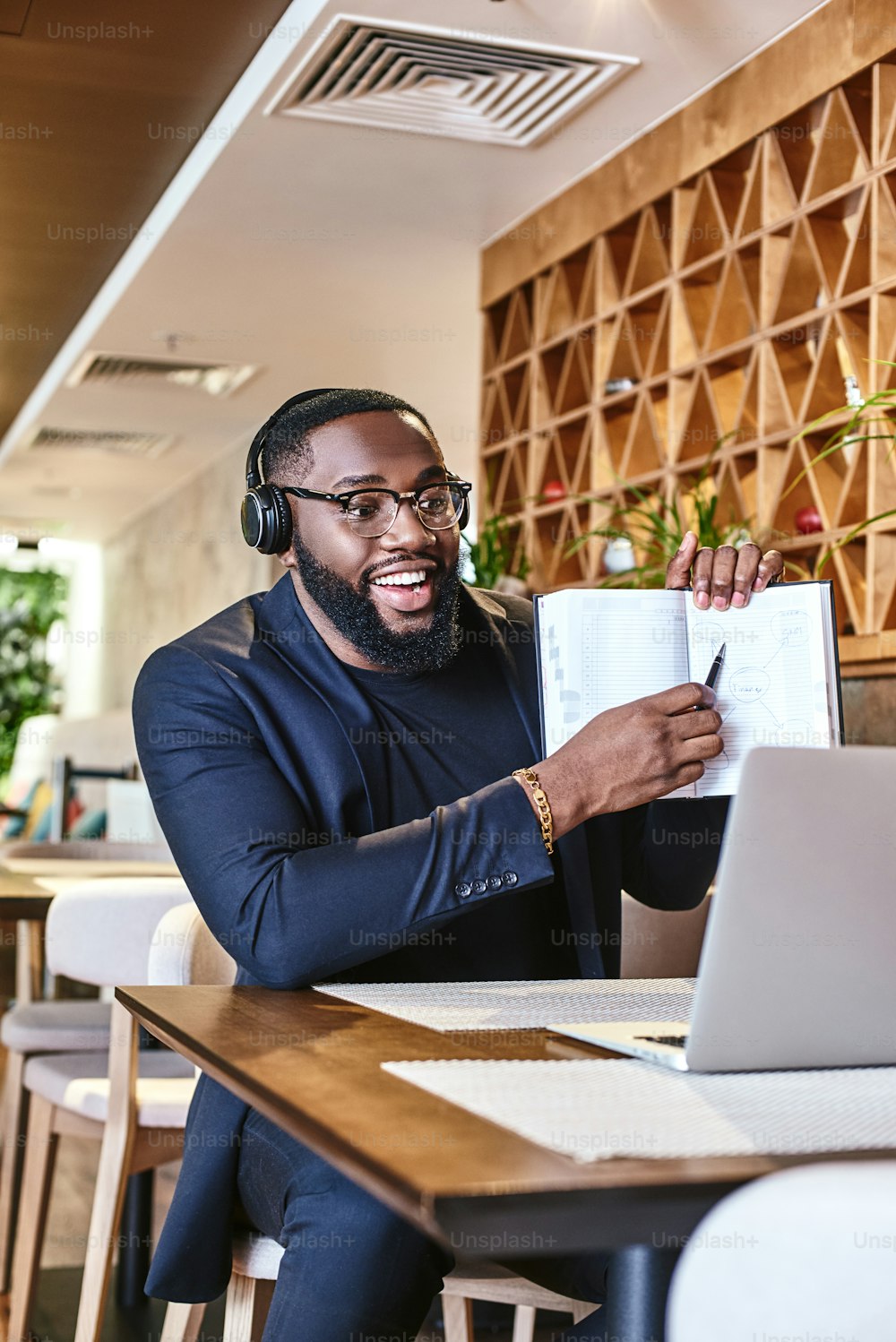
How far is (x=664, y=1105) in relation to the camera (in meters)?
0.90

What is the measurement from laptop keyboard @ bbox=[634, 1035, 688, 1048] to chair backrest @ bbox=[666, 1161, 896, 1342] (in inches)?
15.4

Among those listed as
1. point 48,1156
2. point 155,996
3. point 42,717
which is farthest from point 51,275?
point 42,717

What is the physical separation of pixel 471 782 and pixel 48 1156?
1.21 metres

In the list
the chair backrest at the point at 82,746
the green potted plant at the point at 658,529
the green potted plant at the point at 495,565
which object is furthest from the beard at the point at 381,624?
the chair backrest at the point at 82,746

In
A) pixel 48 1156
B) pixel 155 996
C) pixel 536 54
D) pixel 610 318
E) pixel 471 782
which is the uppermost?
pixel 536 54

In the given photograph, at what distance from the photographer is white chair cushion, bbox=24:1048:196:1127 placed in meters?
2.16

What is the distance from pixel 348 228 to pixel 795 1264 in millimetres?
4266

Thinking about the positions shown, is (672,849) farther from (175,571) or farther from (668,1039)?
(175,571)

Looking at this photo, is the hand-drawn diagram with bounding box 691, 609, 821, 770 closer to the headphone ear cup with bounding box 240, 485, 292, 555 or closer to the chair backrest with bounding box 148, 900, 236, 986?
the headphone ear cup with bounding box 240, 485, 292, 555

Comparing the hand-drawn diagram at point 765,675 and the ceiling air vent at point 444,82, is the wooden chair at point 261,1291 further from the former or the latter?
the ceiling air vent at point 444,82

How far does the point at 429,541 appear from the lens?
5.54ft

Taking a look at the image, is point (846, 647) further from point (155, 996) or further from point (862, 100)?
point (155, 996)

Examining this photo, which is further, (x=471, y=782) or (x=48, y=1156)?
(x=48, y=1156)

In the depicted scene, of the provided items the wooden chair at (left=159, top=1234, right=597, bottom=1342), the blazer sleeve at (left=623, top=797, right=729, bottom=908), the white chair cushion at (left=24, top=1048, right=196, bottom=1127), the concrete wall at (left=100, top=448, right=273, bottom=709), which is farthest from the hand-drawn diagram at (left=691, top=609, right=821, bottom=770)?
the concrete wall at (left=100, top=448, right=273, bottom=709)
